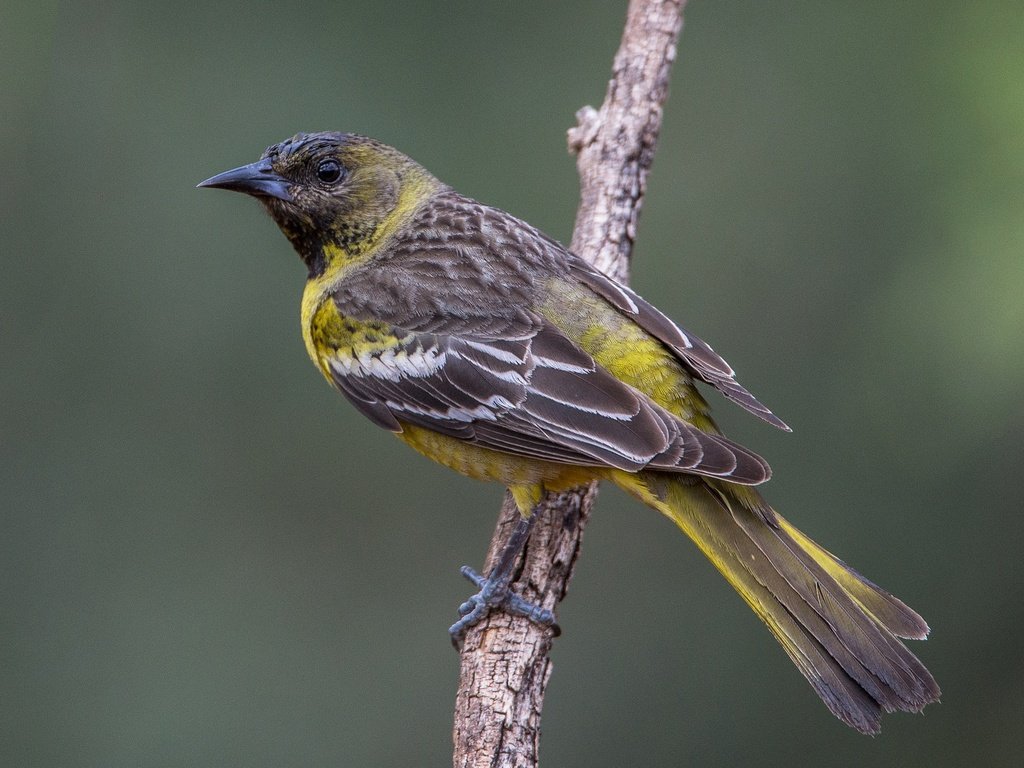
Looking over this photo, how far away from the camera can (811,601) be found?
12.2ft

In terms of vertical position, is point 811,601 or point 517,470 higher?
point 517,470

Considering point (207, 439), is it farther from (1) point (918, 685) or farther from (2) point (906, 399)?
(1) point (918, 685)

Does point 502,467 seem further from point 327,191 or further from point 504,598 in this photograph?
point 327,191

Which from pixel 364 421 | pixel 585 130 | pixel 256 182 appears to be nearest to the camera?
pixel 256 182

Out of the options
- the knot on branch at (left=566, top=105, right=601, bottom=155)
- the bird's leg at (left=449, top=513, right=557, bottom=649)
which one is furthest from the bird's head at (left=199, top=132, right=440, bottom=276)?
the bird's leg at (left=449, top=513, right=557, bottom=649)

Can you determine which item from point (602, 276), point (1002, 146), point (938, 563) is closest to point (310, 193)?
point (602, 276)

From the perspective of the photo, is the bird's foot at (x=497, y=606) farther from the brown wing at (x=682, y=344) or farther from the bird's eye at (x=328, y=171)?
the bird's eye at (x=328, y=171)

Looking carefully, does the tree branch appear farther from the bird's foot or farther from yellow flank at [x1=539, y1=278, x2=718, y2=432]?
yellow flank at [x1=539, y1=278, x2=718, y2=432]

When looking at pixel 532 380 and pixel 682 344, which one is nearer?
pixel 532 380

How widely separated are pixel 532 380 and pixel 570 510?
2.04ft

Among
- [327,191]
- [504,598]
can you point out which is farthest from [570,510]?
[327,191]

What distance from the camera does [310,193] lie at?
481 centimetres

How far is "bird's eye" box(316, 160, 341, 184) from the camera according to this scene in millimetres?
4828

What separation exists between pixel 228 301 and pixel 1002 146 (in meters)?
3.54
